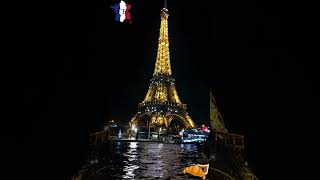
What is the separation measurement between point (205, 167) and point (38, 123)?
14.6ft

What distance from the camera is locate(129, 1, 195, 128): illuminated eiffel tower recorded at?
221 ft

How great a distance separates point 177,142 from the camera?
130ft

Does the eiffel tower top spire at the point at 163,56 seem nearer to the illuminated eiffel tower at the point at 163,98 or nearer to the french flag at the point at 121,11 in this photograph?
the illuminated eiffel tower at the point at 163,98

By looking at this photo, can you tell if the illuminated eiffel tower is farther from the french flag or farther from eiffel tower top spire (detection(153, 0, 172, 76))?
the french flag

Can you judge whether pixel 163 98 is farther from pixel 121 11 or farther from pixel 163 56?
pixel 121 11

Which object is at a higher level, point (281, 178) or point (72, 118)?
point (72, 118)

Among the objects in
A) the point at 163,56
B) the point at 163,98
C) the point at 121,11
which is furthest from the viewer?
the point at 163,56

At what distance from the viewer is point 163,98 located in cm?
6956

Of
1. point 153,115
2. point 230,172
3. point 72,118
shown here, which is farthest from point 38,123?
point 153,115

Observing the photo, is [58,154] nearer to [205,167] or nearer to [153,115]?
[205,167]

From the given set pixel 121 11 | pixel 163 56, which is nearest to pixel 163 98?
pixel 163 56

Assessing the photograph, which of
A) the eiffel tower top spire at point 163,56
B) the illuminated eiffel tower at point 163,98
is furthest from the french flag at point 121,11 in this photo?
the eiffel tower top spire at point 163,56

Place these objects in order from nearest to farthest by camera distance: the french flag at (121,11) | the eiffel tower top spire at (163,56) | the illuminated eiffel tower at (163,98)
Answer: the french flag at (121,11), the illuminated eiffel tower at (163,98), the eiffel tower top spire at (163,56)

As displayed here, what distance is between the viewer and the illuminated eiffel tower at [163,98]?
67312 mm
